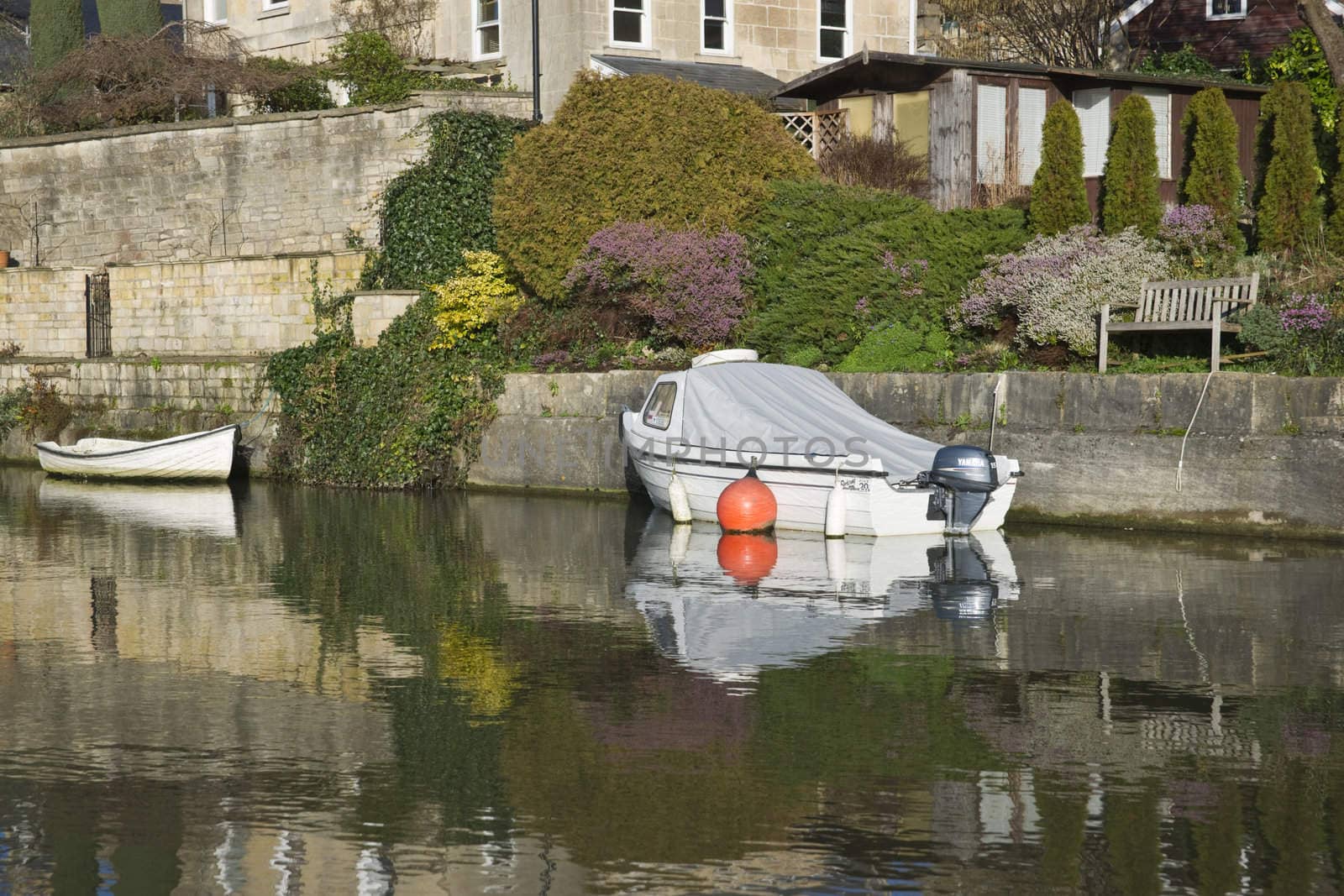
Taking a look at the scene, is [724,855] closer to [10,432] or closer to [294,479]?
[294,479]

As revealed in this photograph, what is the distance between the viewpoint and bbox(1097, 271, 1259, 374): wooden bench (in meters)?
17.4

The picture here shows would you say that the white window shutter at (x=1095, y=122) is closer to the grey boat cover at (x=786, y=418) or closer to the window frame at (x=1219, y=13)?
the grey boat cover at (x=786, y=418)

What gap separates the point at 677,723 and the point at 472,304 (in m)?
16.3

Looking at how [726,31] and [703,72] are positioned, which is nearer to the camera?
[703,72]

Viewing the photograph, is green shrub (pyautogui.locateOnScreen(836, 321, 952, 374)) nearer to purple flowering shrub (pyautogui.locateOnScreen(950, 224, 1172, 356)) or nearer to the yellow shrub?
purple flowering shrub (pyautogui.locateOnScreen(950, 224, 1172, 356))

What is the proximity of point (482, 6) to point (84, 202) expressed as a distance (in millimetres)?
8695

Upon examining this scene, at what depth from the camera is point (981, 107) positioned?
26312mm

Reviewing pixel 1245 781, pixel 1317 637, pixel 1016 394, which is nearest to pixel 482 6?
pixel 1016 394

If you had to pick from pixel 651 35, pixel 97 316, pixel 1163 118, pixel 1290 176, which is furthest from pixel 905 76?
pixel 97 316

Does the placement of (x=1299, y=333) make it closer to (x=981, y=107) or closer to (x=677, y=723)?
(x=981, y=107)

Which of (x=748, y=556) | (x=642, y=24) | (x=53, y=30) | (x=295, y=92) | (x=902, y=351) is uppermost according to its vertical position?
(x=53, y=30)

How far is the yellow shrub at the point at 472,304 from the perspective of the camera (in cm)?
2408

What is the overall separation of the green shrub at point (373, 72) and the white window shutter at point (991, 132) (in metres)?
11.2

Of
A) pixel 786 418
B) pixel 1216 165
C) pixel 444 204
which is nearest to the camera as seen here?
pixel 786 418
